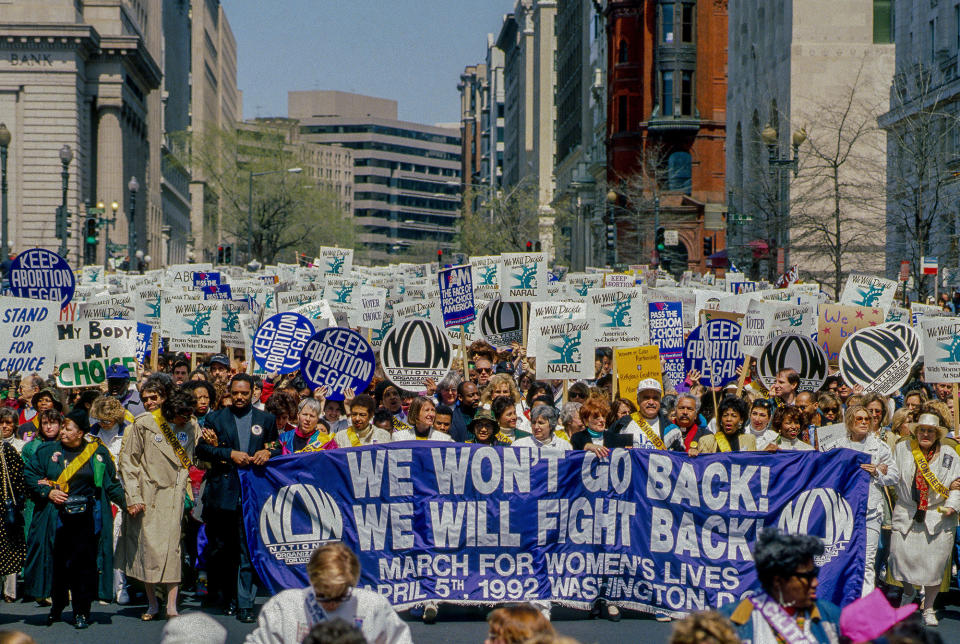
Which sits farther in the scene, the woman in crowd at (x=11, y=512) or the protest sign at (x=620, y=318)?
the protest sign at (x=620, y=318)

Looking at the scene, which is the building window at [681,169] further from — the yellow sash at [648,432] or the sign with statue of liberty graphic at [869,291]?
the yellow sash at [648,432]

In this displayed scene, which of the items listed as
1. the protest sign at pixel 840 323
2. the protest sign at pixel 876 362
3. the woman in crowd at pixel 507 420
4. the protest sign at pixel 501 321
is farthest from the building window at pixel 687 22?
the woman in crowd at pixel 507 420

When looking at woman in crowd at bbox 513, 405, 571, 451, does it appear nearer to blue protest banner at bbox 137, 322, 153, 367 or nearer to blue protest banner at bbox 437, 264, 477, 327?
blue protest banner at bbox 437, 264, 477, 327

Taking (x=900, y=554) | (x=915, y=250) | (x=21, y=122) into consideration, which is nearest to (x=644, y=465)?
(x=900, y=554)

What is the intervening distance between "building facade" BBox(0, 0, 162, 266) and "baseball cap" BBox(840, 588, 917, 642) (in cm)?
6742

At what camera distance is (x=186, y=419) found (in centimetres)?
1080

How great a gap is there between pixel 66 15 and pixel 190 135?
81.1 ft

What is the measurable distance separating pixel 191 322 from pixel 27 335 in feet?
20.2

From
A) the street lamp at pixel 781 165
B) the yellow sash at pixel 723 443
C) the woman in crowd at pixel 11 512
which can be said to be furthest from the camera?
the street lamp at pixel 781 165

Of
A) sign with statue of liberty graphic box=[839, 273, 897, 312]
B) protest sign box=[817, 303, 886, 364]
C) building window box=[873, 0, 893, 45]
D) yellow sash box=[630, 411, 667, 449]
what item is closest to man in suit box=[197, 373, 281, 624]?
yellow sash box=[630, 411, 667, 449]

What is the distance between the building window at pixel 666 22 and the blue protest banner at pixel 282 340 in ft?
220

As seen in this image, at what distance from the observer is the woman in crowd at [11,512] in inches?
402

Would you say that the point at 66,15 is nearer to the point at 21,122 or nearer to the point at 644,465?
the point at 21,122

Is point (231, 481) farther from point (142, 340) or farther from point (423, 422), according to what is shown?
point (142, 340)
